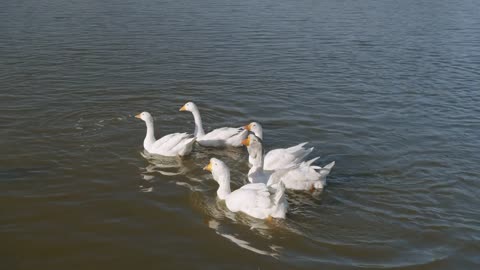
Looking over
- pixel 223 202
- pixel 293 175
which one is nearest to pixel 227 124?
pixel 293 175

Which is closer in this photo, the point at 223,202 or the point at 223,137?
the point at 223,202

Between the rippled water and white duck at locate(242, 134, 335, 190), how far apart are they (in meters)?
0.29

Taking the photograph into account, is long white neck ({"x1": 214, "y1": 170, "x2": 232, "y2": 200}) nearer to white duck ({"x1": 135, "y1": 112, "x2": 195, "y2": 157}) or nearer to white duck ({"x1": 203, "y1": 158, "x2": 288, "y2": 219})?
white duck ({"x1": 203, "y1": 158, "x2": 288, "y2": 219})

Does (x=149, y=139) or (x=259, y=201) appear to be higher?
(x=149, y=139)

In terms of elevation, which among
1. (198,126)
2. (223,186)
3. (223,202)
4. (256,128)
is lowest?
(223,202)

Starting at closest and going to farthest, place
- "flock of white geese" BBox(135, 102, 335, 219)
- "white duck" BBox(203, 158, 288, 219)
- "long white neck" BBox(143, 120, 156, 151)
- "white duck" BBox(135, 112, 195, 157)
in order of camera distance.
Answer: "white duck" BBox(203, 158, 288, 219) → "flock of white geese" BBox(135, 102, 335, 219) → "white duck" BBox(135, 112, 195, 157) → "long white neck" BBox(143, 120, 156, 151)

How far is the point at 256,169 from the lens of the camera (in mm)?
9719

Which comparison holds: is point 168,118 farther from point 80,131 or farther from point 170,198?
point 170,198

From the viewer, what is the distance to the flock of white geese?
8.29 meters

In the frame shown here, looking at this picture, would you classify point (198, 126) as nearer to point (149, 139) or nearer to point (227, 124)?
point (227, 124)

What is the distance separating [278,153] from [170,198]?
2.46m

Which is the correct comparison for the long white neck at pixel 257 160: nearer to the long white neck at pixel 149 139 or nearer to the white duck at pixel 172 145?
the white duck at pixel 172 145

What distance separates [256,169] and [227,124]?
3.12m

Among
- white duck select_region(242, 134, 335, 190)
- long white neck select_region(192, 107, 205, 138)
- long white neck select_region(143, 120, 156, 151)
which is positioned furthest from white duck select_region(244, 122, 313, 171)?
long white neck select_region(143, 120, 156, 151)
